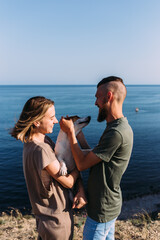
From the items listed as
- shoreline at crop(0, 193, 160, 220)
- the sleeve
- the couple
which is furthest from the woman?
shoreline at crop(0, 193, 160, 220)

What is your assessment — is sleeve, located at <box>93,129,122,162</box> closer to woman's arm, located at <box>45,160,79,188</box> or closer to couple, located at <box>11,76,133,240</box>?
couple, located at <box>11,76,133,240</box>

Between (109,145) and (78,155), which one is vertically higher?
(109,145)

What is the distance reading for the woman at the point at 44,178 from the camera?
2.37 meters

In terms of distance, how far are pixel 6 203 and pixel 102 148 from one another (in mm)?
15876

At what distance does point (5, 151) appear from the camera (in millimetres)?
25406

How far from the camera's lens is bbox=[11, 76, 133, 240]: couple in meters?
2.36

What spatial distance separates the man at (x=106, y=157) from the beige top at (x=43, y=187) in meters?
0.33

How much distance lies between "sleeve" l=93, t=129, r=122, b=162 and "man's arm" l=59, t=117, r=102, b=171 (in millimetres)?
68

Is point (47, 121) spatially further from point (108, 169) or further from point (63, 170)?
point (108, 169)

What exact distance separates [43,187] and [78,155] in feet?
1.80

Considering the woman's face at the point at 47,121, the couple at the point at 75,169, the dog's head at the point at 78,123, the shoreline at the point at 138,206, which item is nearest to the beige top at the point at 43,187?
the couple at the point at 75,169

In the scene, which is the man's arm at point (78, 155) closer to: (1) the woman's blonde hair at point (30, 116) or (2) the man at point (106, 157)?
(2) the man at point (106, 157)

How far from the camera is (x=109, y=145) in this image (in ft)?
7.63

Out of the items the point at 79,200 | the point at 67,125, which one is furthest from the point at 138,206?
the point at 67,125
